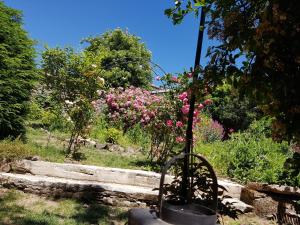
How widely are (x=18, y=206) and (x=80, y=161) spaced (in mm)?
2963

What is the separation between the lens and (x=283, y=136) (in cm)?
248

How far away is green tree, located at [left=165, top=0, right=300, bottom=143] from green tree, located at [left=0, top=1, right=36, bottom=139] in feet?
20.3

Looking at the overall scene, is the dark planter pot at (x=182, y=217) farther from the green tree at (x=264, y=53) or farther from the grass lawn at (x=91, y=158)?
the grass lawn at (x=91, y=158)

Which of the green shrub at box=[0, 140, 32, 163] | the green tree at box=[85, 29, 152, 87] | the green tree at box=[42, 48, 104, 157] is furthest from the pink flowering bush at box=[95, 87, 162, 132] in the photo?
the green tree at box=[85, 29, 152, 87]

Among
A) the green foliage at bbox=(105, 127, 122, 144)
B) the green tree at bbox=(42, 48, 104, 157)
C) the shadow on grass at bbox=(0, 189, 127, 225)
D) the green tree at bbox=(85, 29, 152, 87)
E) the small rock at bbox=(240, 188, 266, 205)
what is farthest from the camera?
the green tree at bbox=(85, 29, 152, 87)

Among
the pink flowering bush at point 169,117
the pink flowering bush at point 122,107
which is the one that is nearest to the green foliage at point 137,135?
the pink flowering bush at point 122,107

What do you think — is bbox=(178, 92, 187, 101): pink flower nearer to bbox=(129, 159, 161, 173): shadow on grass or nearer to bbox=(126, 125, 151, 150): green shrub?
bbox=(129, 159, 161, 173): shadow on grass

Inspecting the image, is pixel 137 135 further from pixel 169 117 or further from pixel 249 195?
pixel 249 195

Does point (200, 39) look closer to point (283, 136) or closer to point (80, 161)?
point (283, 136)

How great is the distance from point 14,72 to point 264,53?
23.0 feet

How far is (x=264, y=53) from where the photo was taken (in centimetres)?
234

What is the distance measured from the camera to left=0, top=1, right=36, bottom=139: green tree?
8.05m

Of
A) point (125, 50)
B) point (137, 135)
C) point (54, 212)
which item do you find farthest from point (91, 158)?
point (125, 50)

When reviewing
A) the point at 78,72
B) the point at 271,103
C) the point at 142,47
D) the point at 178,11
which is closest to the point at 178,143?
the point at 78,72
